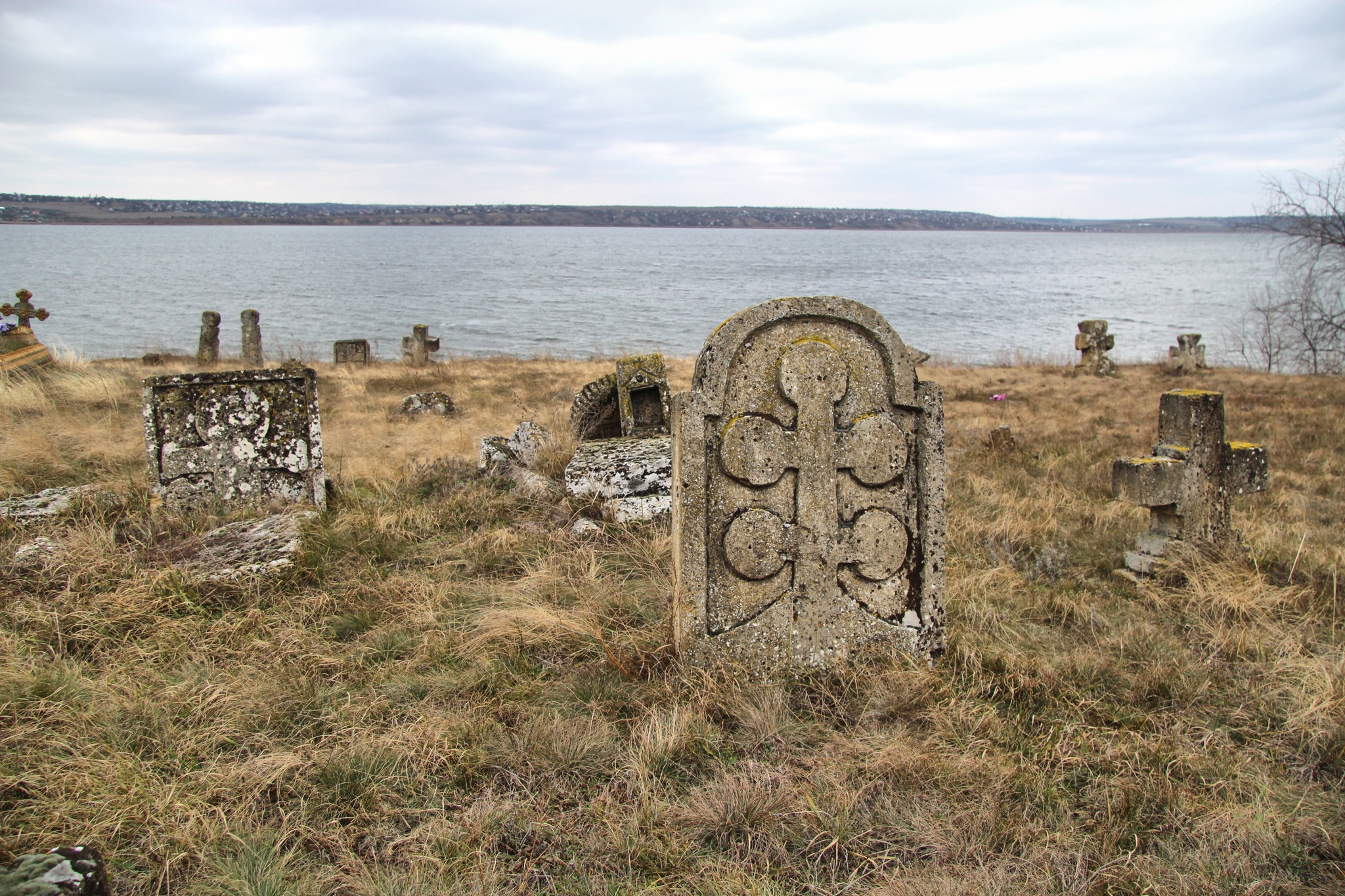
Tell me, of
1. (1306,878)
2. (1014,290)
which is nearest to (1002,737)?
(1306,878)

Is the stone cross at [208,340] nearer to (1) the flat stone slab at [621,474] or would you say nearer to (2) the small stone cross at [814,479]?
(1) the flat stone slab at [621,474]

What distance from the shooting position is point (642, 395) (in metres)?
7.66

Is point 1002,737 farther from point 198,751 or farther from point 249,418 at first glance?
point 249,418

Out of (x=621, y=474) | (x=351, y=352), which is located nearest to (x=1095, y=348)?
(x=621, y=474)

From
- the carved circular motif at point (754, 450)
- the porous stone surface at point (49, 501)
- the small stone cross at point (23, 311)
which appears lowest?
the porous stone surface at point (49, 501)

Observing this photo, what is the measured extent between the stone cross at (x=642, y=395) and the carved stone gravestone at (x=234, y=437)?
2767mm

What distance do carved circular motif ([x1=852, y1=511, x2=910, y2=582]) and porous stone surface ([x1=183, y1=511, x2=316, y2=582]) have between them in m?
3.23

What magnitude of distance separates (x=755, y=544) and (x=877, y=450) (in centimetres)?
74

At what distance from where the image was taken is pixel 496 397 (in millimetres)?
13008

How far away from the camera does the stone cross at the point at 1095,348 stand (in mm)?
17219

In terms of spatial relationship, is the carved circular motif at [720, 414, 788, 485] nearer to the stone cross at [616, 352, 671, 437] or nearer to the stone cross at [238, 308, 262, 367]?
the stone cross at [616, 352, 671, 437]

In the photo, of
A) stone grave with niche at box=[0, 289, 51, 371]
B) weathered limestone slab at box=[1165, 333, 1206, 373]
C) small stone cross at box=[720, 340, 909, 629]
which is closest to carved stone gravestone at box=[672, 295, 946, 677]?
small stone cross at box=[720, 340, 909, 629]

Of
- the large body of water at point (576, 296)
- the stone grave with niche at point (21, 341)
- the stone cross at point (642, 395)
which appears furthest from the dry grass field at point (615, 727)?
the large body of water at point (576, 296)

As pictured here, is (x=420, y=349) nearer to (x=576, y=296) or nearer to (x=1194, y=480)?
(x=1194, y=480)
